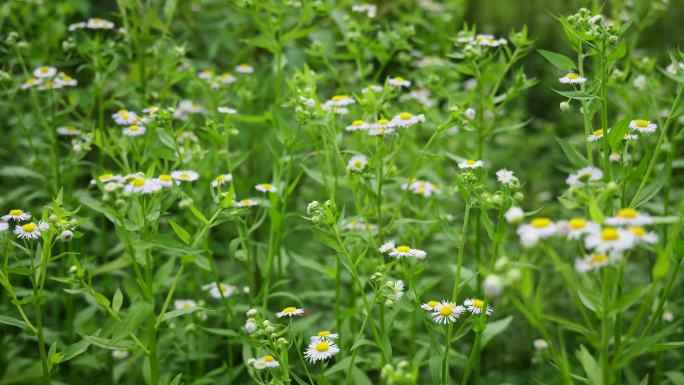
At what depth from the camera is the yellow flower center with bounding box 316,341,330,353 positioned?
1689mm

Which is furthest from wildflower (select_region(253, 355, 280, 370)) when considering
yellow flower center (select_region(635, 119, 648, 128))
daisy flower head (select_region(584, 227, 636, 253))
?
yellow flower center (select_region(635, 119, 648, 128))

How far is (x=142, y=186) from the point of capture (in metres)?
1.58

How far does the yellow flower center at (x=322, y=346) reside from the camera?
1689 millimetres

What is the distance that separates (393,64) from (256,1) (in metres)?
2.98

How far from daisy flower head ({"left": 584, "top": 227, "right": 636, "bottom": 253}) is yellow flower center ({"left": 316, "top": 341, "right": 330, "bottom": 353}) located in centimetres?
78

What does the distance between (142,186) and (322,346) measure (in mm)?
594

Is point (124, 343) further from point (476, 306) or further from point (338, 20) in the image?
point (338, 20)

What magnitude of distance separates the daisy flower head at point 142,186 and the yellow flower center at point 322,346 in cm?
56

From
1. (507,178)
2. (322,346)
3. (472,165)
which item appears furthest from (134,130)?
(507,178)

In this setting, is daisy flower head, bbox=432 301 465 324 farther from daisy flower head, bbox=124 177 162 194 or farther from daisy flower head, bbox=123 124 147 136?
daisy flower head, bbox=123 124 147 136

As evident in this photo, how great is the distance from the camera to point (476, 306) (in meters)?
1.84

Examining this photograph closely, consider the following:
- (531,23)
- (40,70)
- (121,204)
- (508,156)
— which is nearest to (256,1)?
(40,70)

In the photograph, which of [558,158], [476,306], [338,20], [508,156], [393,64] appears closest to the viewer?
[476,306]

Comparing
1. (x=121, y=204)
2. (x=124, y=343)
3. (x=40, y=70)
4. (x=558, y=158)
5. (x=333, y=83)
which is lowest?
(x=558, y=158)
